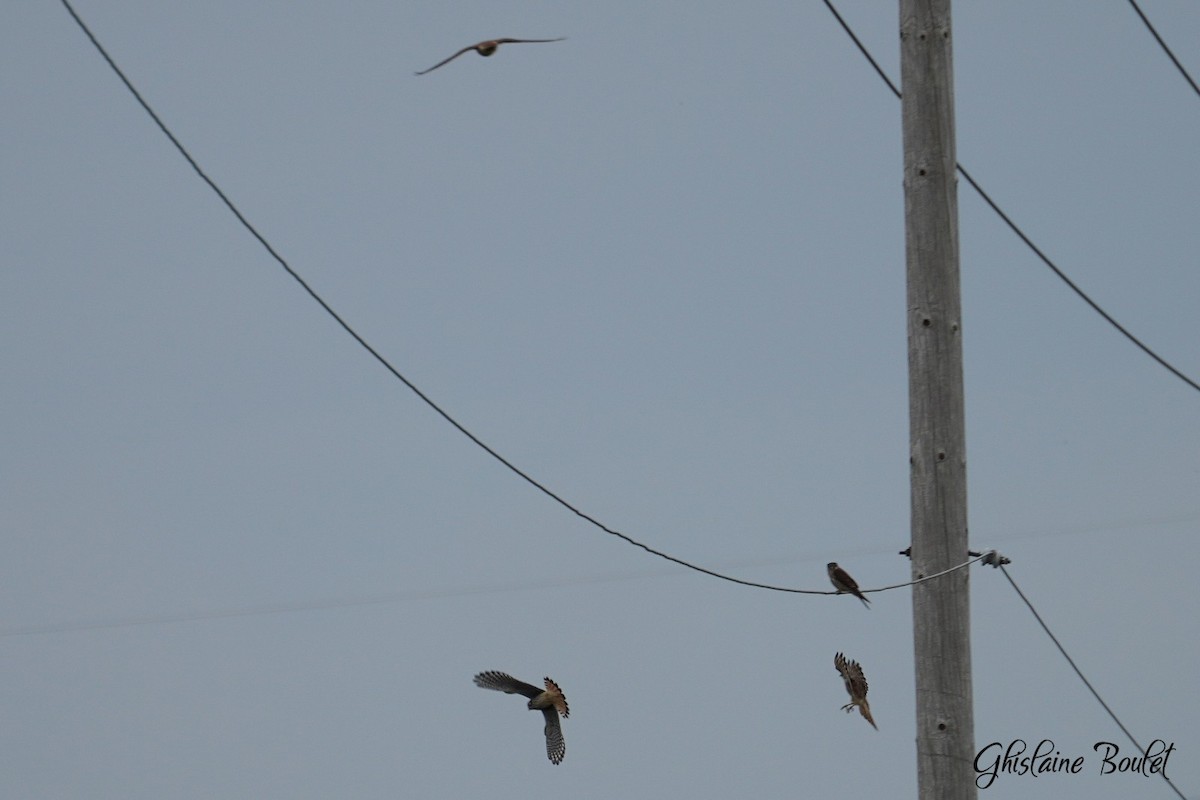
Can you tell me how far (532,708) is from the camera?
6.90 m

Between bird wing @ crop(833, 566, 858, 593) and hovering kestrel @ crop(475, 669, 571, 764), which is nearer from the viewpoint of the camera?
bird wing @ crop(833, 566, 858, 593)

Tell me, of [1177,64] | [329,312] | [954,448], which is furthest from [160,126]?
[1177,64]

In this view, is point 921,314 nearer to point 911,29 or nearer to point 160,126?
point 911,29

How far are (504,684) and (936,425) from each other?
2.53 meters

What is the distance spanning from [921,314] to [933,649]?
128cm

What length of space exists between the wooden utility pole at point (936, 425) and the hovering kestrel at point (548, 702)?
6.56 feet

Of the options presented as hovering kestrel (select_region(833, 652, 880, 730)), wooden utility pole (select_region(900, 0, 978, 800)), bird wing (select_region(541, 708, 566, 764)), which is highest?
wooden utility pole (select_region(900, 0, 978, 800))

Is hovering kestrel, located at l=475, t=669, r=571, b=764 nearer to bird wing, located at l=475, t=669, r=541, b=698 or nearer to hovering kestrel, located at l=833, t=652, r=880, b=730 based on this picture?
bird wing, located at l=475, t=669, r=541, b=698

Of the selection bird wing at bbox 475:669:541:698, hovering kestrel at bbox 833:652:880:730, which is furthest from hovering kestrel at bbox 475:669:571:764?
hovering kestrel at bbox 833:652:880:730

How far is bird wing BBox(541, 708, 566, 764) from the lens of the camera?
6.88 m

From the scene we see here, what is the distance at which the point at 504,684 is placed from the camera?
22.6 ft

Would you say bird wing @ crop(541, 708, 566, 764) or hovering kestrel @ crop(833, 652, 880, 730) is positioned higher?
hovering kestrel @ crop(833, 652, 880, 730)

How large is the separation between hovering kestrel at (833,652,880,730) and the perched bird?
0.92 feet

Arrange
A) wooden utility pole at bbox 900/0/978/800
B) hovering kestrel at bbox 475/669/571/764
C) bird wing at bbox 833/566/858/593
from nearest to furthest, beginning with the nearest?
1. wooden utility pole at bbox 900/0/978/800
2. bird wing at bbox 833/566/858/593
3. hovering kestrel at bbox 475/669/571/764
